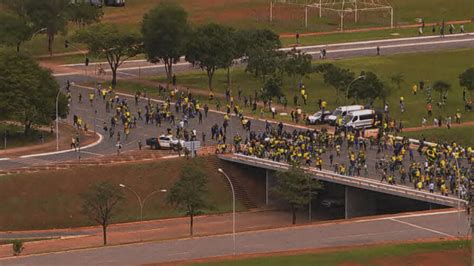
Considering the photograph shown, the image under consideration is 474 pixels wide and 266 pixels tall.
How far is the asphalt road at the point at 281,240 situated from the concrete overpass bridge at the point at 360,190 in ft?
6.70

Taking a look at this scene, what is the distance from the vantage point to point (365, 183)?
128750 millimetres

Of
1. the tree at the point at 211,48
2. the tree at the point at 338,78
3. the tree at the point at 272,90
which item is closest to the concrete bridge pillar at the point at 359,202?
the tree at the point at 272,90

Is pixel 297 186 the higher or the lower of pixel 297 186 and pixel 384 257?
the higher

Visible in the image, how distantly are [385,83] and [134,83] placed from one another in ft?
84.5

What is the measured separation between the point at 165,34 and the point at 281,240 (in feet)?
175

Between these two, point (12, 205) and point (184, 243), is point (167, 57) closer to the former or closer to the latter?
point (12, 205)

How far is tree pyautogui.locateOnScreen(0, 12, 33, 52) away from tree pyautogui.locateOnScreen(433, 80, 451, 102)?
41.8 metres

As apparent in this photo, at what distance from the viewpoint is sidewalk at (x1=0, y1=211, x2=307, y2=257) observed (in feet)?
398

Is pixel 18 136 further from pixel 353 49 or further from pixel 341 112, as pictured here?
pixel 353 49

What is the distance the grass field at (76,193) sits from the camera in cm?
12938

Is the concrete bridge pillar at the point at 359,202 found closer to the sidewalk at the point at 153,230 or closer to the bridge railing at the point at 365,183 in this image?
the bridge railing at the point at 365,183

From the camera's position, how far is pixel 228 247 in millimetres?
115938

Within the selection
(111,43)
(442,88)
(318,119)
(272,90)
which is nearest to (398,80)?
(442,88)

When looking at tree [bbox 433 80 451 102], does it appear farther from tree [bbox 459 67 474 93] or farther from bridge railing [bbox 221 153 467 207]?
bridge railing [bbox 221 153 467 207]
